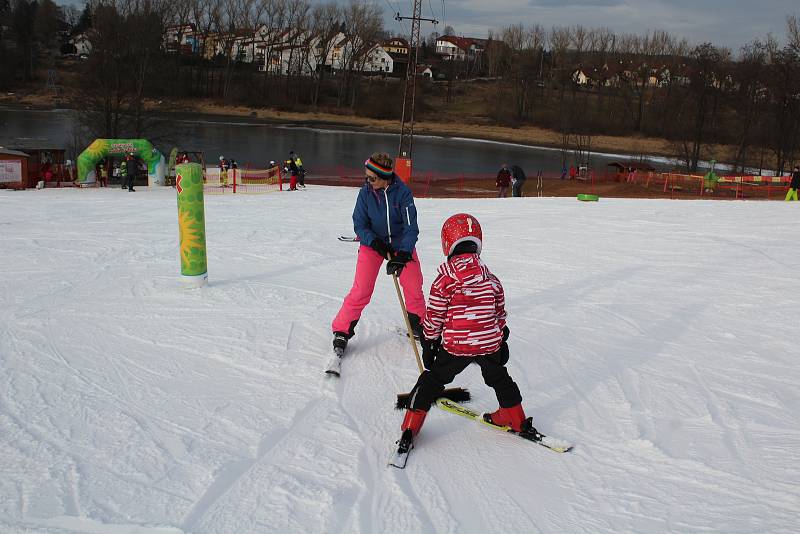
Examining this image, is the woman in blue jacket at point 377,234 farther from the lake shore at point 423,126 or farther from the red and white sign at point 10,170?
the lake shore at point 423,126

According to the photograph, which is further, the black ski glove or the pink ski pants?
the pink ski pants

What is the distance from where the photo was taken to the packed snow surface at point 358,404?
10.3 ft

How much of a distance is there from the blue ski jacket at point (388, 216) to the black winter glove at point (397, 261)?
0.14m

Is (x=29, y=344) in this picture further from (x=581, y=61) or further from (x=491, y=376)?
(x=581, y=61)

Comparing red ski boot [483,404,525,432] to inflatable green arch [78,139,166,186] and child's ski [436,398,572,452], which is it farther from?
inflatable green arch [78,139,166,186]

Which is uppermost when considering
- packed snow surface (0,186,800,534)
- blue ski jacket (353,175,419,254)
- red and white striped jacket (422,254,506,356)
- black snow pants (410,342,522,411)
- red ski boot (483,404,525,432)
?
blue ski jacket (353,175,419,254)

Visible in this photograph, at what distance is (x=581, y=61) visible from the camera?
99.4m

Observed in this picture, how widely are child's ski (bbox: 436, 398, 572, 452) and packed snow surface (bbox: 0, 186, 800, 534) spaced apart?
0.19 ft

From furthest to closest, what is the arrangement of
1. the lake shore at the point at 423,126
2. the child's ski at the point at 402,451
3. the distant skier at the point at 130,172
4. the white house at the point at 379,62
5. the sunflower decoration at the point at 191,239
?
the white house at the point at 379,62, the lake shore at the point at 423,126, the distant skier at the point at 130,172, the sunflower decoration at the point at 191,239, the child's ski at the point at 402,451

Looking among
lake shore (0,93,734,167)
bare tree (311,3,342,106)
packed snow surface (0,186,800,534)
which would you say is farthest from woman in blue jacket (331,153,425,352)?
bare tree (311,3,342,106)

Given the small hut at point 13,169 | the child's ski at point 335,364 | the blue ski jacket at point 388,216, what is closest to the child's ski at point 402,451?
the child's ski at point 335,364

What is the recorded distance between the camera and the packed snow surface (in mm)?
3141

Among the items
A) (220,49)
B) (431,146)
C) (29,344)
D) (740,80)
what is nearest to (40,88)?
(220,49)

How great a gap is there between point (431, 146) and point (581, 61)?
164 feet
